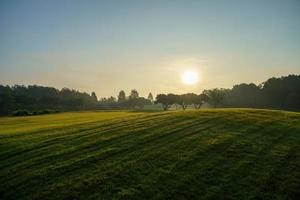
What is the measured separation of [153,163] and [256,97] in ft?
500

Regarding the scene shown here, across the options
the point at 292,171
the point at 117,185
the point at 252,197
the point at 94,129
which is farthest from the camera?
the point at 94,129

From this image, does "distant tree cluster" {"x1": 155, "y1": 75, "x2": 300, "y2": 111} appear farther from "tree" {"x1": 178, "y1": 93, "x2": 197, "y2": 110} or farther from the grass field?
the grass field

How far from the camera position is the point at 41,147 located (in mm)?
25141

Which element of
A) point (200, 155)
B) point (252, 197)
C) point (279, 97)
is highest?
point (279, 97)

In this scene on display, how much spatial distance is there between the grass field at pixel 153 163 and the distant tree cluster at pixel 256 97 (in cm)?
11251

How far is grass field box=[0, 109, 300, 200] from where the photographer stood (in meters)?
16.7

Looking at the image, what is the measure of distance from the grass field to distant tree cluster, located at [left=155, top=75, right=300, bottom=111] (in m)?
113

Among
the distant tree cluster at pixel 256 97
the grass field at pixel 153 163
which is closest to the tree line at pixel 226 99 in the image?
the distant tree cluster at pixel 256 97

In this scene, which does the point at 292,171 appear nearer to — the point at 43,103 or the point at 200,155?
the point at 200,155

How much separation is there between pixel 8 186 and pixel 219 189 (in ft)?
38.8

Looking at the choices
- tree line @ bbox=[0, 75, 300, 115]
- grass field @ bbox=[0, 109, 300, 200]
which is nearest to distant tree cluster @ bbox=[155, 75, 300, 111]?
tree line @ bbox=[0, 75, 300, 115]

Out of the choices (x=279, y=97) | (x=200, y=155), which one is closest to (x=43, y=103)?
(x=279, y=97)

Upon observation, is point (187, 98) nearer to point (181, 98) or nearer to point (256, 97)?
point (181, 98)

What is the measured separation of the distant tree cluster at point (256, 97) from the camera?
461ft
